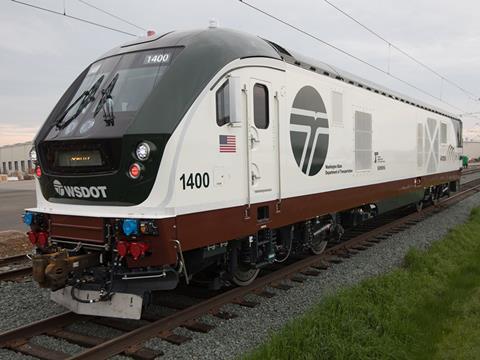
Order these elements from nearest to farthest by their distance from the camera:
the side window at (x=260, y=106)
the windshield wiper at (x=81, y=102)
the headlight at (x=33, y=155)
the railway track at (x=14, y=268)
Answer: the windshield wiper at (x=81, y=102) → the headlight at (x=33, y=155) → the side window at (x=260, y=106) → the railway track at (x=14, y=268)

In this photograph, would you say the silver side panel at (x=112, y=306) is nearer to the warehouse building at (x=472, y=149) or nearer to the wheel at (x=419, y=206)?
the wheel at (x=419, y=206)

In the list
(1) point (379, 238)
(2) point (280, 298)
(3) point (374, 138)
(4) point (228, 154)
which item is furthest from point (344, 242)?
(4) point (228, 154)

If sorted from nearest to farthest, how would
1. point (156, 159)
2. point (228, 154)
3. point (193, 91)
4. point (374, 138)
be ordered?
point (156, 159) → point (193, 91) → point (228, 154) → point (374, 138)

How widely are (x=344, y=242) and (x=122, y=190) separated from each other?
6380 mm

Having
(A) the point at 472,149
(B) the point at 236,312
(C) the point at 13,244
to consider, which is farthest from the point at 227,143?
(A) the point at 472,149

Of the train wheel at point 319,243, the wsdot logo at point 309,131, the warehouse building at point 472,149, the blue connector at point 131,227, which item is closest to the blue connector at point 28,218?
the blue connector at point 131,227

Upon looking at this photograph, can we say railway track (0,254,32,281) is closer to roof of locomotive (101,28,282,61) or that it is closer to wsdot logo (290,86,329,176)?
roof of locomotive (101,28,282,61)

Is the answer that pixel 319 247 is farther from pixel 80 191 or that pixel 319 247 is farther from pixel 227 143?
pixel 80 191

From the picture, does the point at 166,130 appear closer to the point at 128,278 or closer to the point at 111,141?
the point at 111,141

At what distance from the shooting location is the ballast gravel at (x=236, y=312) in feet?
15.6

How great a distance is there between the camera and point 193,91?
195 inches

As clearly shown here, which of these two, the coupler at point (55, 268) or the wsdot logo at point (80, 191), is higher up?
the wsdot logo at point (80, 191)

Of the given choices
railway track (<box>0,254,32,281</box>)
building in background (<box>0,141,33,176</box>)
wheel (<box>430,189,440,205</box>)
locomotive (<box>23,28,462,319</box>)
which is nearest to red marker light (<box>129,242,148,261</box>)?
locomotive (<box>23,28,462,319</box>)

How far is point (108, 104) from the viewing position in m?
5.10
